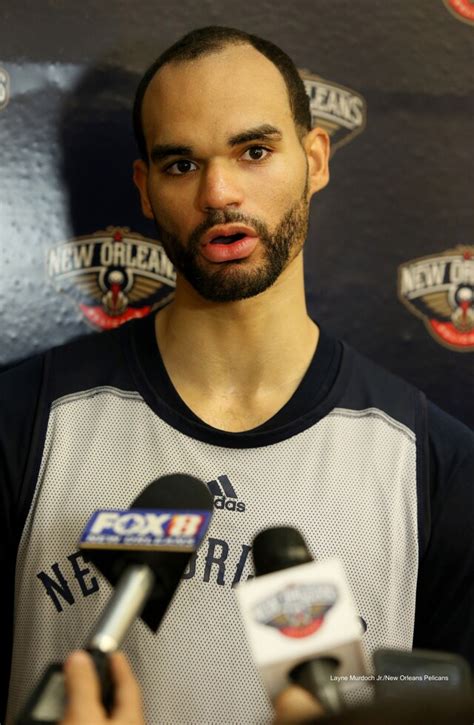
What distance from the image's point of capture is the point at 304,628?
54cm

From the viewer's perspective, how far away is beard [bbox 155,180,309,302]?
1.08 meters

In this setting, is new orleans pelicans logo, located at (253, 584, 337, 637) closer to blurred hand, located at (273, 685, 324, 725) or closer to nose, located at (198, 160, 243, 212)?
blurred hand, located at (273, 685, 324, 725)

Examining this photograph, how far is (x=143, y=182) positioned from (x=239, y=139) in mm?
184

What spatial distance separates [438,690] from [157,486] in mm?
311

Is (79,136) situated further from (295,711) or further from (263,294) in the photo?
(295,711)

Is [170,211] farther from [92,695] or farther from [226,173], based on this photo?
[92,695]

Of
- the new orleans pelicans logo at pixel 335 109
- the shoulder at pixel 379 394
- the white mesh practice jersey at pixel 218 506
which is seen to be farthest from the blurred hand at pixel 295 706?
the new orleans pelicans logo at pixel 335 109

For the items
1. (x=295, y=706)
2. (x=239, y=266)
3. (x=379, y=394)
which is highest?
(x=239, y=266)

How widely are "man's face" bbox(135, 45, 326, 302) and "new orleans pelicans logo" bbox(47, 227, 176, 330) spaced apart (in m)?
0.17

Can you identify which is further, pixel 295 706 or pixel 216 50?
pixel 216 50

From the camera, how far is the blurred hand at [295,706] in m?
0.50

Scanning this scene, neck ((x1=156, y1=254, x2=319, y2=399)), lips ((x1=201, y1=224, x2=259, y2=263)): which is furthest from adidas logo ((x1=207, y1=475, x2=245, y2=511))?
lips ((x1=201, y1=224, x2=259, y2=263))

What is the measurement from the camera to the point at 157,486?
732mm

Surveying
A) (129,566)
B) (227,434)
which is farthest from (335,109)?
(129,566)
